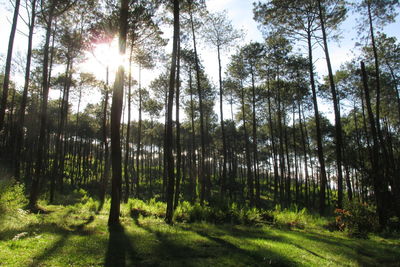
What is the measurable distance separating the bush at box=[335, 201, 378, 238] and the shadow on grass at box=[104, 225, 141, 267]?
29.8 ft

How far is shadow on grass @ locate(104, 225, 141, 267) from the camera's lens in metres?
5.33

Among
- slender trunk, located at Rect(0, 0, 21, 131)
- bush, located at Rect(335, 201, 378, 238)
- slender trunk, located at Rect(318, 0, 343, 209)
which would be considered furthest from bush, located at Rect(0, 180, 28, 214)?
slender trunk, located at Rect(318, 0, 343, 209)

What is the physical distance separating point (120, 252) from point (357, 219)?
1008 centimetres

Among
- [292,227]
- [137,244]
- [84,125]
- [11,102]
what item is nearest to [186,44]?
[292,227]

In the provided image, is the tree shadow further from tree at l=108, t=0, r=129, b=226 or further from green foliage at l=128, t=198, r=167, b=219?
green foliage at l=128, t=198, r=167, b=219

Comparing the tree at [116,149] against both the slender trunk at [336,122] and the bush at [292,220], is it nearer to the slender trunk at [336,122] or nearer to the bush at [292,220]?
the bush at [292,220]

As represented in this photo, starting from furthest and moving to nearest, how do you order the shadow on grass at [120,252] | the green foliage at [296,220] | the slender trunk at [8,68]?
the green foliage at [296,220] < the slender trunk at [8,68] < the shadow on grass at [120,252]

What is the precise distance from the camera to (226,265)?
18.0 feet

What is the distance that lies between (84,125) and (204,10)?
102 ft

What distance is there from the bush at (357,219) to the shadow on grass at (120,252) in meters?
9.07

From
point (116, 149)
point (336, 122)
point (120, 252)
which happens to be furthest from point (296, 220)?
point (120, 252)

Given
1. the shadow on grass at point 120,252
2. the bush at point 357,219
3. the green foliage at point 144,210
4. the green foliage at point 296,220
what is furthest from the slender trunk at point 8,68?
the bush at point 357,219

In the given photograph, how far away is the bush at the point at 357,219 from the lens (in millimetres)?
11266

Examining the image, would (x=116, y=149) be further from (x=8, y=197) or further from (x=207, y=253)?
(x=207, y=253)
